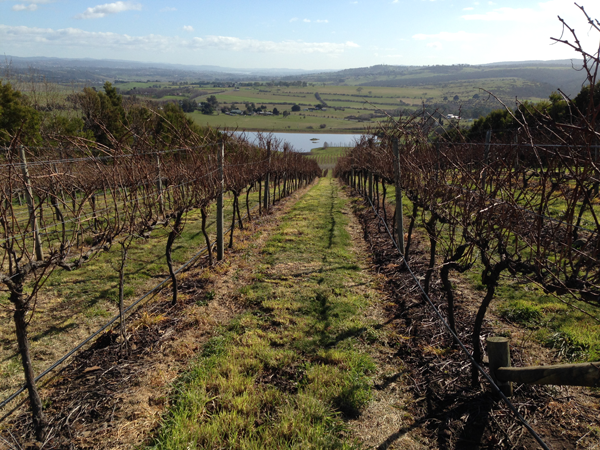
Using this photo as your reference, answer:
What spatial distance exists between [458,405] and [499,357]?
2.41ft

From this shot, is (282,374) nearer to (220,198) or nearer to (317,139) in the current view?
(220,198)

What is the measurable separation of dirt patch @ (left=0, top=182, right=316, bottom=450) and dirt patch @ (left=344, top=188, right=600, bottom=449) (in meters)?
2.06

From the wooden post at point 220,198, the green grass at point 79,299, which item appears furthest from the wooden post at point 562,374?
the wooden post at point 220,198

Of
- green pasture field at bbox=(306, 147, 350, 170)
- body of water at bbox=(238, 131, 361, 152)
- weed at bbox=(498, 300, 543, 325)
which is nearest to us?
weed at bbox=(498, 300, 543, 325)

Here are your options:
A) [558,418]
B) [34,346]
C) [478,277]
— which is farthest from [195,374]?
[478,277]

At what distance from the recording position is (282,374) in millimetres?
3883

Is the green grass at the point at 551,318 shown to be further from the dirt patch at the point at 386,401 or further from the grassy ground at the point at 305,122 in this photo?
the grassy ground at the point at 305,122

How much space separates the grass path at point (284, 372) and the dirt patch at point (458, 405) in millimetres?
277

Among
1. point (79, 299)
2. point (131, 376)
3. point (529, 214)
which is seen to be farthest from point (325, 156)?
point (131, 376)

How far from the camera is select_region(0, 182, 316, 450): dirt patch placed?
3.05 metres

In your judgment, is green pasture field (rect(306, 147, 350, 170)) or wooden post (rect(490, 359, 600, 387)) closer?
wooden post (rect(490, 359, 600, 387))

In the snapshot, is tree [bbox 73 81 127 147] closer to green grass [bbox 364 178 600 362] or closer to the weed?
green grass [bbox 364 178 600 362]

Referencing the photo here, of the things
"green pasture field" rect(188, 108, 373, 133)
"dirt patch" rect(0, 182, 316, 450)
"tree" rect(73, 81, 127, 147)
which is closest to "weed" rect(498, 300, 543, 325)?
"dirt patch" rect(0, 182, 316, 450)

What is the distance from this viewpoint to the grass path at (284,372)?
9.82ft
